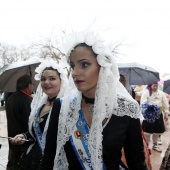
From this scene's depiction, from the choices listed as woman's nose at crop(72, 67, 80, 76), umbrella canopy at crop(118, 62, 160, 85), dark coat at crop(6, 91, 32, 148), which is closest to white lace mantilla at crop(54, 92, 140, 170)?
woman's nose at crop(72, 67, 80, 76)

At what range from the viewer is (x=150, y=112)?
215 inches

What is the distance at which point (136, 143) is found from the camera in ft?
5.09

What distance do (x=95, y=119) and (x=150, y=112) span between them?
423 centimetres

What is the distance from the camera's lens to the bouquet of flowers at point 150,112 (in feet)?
17.7

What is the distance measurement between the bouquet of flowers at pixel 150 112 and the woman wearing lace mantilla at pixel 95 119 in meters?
3.98

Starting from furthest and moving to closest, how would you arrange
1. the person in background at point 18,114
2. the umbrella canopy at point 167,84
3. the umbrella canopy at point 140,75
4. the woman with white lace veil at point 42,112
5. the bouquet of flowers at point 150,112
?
the bouquet of flowers at point 150,112, the umbrella canopy at point 140,75, the umbrella canopy at point 167,84, the person in background at point 18,114, the woman with white lace veil at point 42,112

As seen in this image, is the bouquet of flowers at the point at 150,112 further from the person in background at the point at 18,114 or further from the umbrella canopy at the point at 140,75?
the person in background at the point at 18,114

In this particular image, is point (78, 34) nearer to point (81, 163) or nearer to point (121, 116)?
point (121, 116)

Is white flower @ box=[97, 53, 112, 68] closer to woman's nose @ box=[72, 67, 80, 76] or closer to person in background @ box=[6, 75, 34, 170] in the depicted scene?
woman's nose @ box=[72, 67, 80, 76]

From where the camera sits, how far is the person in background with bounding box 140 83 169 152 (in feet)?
17.9

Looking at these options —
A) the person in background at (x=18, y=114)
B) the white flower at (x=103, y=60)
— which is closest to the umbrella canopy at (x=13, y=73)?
the person in background at (x=18, y=114)

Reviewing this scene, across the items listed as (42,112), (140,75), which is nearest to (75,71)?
(42,112)

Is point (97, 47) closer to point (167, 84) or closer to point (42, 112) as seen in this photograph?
point (42, 112)

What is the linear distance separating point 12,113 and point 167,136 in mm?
5660
